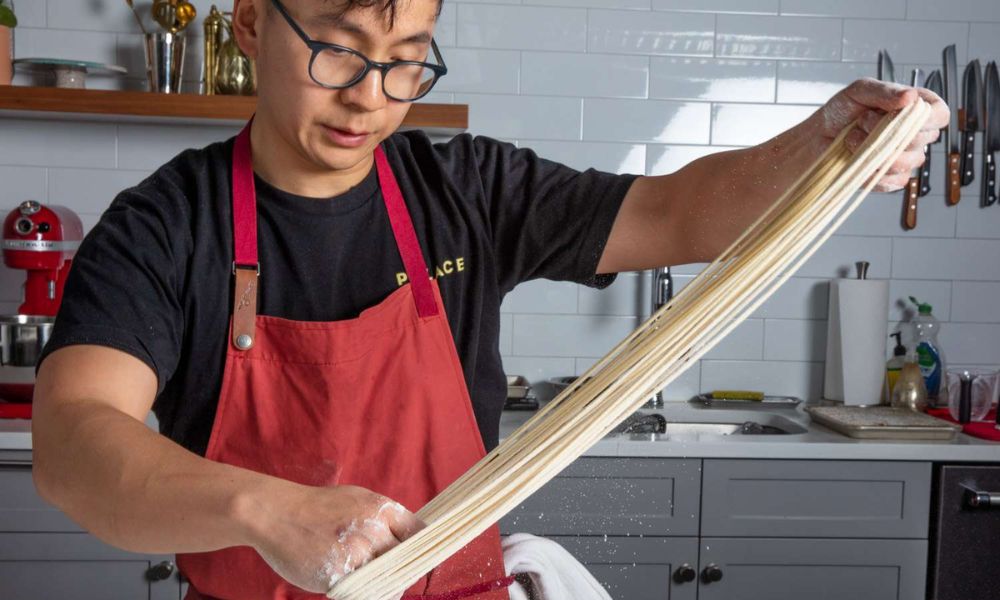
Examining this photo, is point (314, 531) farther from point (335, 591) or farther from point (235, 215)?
point (235, 215)

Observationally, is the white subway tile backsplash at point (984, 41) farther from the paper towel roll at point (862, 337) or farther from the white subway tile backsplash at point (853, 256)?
the paper towel roll at point (862, 337)

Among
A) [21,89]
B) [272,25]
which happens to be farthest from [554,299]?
[272,25]

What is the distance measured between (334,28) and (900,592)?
195 cm

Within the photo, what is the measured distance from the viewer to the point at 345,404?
1.23m

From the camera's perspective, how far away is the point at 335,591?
0.72 m

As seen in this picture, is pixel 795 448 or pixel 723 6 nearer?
pixel 795 448

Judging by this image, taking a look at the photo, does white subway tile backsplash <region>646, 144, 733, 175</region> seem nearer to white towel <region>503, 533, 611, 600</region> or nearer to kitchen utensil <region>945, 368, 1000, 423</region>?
kitchen utensil <region>945, 368, 1000, 423</region>

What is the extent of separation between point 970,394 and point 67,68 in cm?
237

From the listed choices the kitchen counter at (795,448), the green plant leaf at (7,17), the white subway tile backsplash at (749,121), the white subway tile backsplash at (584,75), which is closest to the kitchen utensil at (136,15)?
the green plant leaf at (7,17)

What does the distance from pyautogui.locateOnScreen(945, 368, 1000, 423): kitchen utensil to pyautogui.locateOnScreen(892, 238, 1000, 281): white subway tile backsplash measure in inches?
16.2

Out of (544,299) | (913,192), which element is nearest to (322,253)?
(544,299)

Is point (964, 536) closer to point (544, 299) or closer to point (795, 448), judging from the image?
point (795, 448)

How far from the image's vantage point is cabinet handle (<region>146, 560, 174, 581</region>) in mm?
2279

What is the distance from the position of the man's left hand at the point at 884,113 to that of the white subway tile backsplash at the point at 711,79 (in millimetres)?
1890
